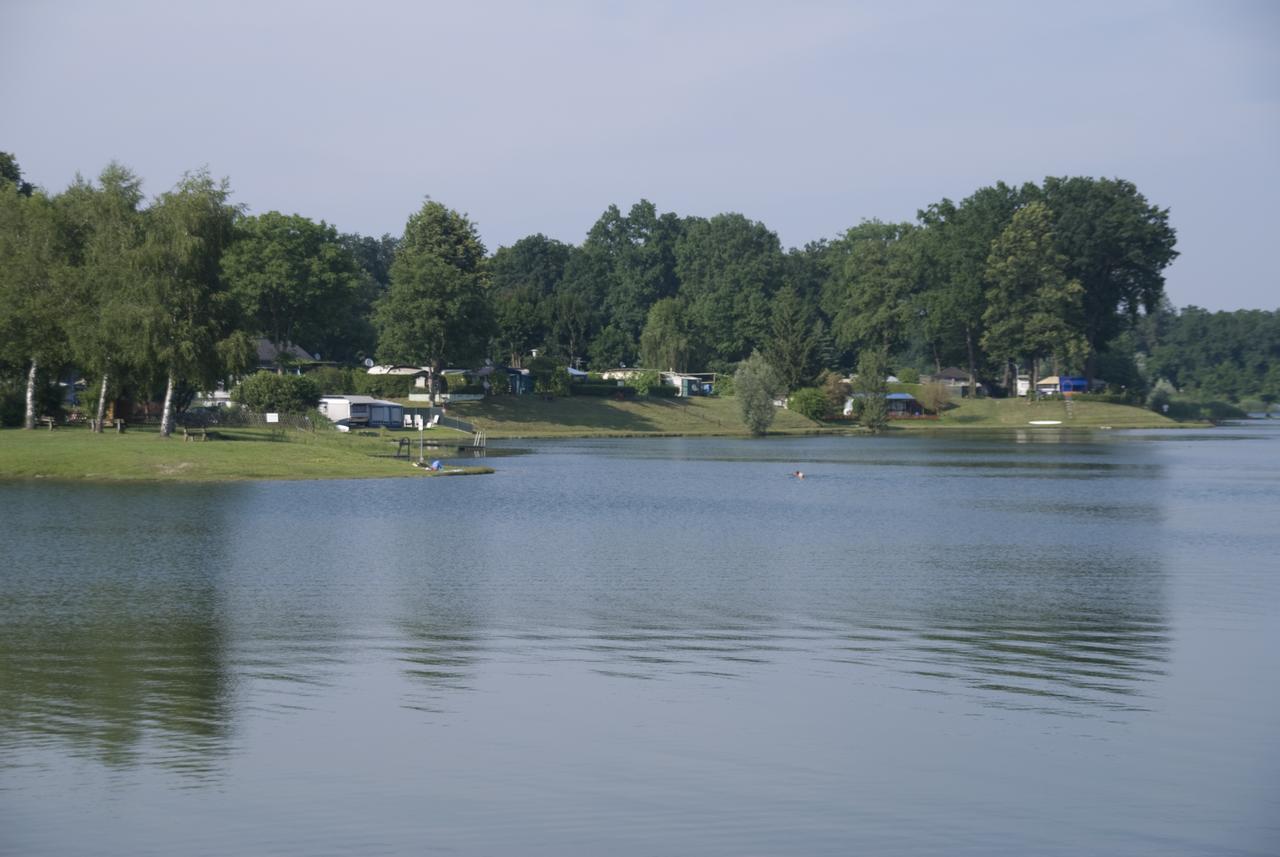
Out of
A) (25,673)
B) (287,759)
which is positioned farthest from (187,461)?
(287,759)

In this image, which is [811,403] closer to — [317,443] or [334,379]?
[334,379]

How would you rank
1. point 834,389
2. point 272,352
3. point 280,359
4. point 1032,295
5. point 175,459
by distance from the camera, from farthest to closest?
point 1032,295 → point 834,389 → point 272,352 → point 280,359 → point 175,459

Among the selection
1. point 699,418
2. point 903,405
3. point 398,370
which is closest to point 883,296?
point 903,405

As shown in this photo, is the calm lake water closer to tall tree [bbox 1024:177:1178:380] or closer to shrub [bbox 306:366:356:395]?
shrub [bbox 306:366:356:395]

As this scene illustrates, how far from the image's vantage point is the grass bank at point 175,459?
69.2 metres

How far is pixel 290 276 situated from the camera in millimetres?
133750

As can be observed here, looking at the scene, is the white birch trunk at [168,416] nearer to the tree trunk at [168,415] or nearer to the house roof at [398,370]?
the tree trunk at [168,415]

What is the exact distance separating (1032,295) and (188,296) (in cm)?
12897

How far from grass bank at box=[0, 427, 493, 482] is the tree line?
433cm

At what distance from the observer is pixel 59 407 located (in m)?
85.7

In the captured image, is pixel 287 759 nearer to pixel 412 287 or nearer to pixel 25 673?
pixel 25 673

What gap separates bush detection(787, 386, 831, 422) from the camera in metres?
163

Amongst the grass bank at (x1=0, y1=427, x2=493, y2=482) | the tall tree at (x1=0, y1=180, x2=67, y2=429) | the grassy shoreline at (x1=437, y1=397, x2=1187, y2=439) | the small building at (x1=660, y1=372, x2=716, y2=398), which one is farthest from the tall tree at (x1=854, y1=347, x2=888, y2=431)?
the tall tree at (x1=0, y1=180, x2=67, y2=429)

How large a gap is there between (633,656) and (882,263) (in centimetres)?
17857
